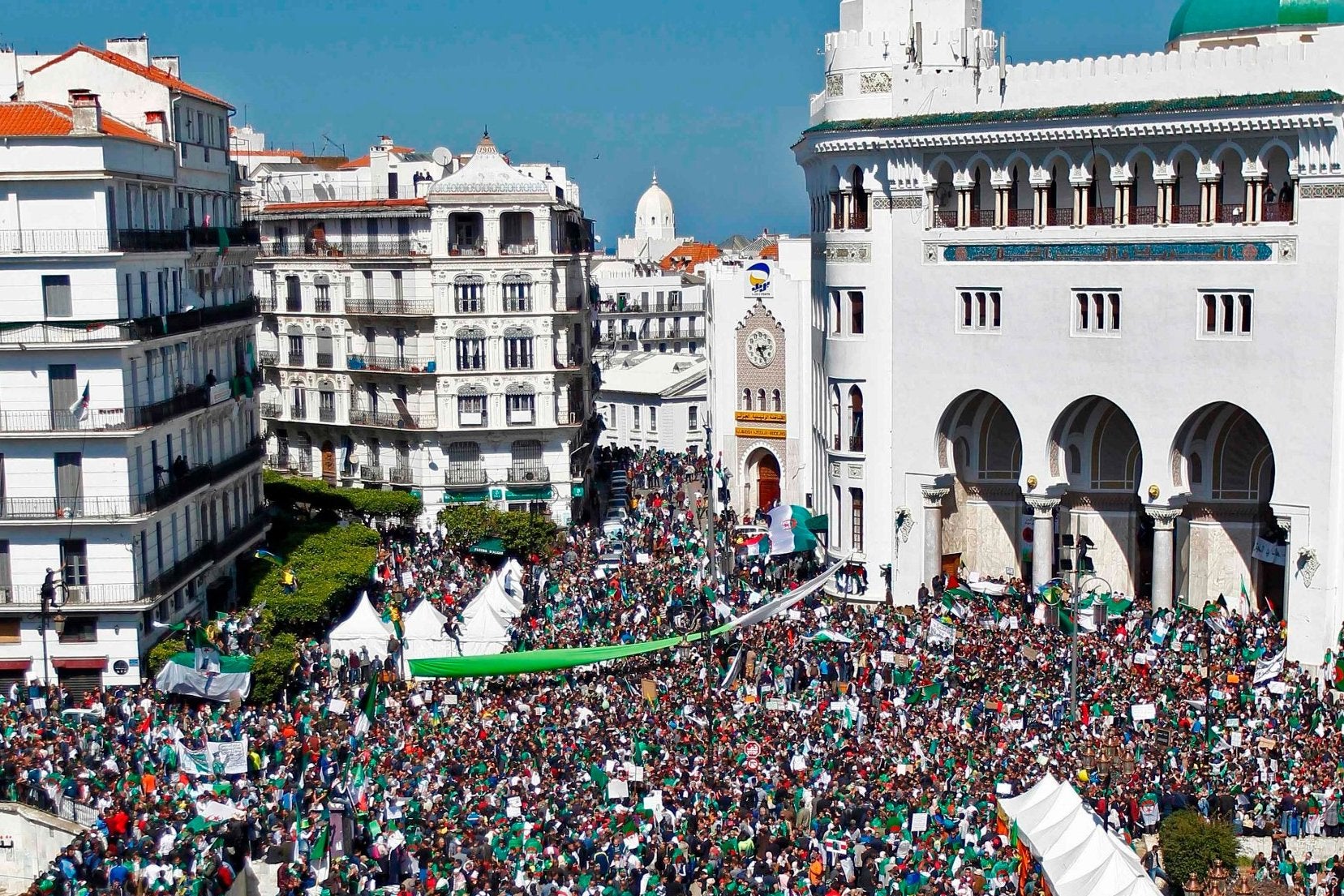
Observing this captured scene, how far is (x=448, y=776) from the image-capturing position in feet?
116

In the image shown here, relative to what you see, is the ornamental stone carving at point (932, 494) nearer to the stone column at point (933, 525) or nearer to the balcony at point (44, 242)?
the stone column at point (933, 525)

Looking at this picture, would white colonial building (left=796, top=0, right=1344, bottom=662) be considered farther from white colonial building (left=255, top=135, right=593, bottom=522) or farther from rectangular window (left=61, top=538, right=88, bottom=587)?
rectangular window (left=61, top=538, right=88, bottom=587)

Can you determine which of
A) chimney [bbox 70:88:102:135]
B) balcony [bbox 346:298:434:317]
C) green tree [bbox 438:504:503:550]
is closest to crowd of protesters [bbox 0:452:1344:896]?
green tree [bbox 438:504:503:550]

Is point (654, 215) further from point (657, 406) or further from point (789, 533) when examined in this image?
point (789, 533)

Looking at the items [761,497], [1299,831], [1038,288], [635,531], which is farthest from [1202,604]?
[761,497]

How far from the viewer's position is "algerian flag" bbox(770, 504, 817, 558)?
184 feet

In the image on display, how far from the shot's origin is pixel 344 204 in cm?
6494

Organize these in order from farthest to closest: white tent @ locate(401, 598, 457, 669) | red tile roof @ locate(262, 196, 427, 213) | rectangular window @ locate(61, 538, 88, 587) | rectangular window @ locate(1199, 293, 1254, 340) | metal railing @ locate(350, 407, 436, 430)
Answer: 1. red tile roof @ locate(262, 196, 427, 213)
2. metal railing @ locate(350, 407, 436, 430)
3. rectangular window @ locate(1199, 293, 1254, 340)
4. white tent @ locate(401, 598, 457, 669)
5. rectangular window @ locate(61, 538, 88, 587)

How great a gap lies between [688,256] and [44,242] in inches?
4175

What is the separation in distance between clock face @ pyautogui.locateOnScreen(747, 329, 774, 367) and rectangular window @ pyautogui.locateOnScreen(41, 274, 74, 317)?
33.9 meters

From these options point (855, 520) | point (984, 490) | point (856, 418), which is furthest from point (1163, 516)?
point (856, 418)

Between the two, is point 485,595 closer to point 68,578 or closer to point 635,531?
point 68,578

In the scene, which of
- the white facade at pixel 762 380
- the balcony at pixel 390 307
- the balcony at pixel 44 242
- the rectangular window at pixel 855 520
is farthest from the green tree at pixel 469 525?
the balcony at pixel 44 242

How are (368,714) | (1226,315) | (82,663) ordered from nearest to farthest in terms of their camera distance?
(368,714)
(82,663)
(1226,315)
